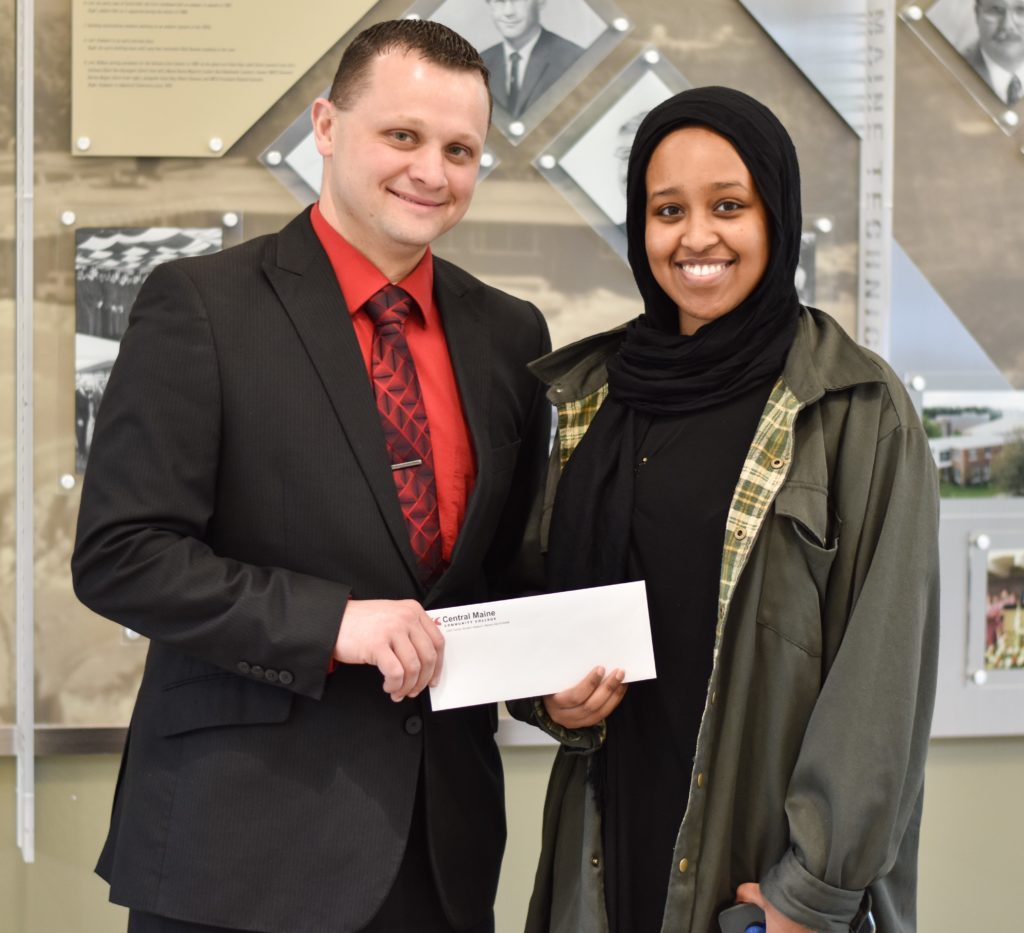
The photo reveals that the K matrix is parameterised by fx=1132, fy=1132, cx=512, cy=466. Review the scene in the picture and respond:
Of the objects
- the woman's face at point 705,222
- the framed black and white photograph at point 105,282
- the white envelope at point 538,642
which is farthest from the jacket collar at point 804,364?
the framed black and white photograph at point 105,282

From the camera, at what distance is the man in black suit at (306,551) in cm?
152

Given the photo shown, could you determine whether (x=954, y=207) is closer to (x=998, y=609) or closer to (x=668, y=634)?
(x=998, y=609)

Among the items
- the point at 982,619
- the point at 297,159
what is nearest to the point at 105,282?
the point at 297,159

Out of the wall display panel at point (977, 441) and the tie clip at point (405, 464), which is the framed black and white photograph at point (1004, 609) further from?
the tie clip at point (405, 464)

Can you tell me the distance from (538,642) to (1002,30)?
2148 millimetres

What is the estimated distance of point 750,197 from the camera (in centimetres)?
154

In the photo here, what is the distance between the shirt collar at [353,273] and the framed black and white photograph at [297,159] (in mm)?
912

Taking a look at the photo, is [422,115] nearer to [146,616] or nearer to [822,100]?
[146,616]

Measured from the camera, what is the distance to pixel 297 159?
2627 mm

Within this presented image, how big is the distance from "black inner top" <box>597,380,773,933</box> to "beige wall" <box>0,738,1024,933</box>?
1.19 metres

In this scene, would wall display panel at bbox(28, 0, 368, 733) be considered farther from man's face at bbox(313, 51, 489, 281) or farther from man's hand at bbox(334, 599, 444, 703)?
man's hand at bbox(334, 599, 444, 703)

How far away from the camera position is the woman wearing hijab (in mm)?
1403

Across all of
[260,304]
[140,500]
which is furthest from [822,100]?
[140,500]

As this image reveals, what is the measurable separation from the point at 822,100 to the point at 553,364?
1.36 meters
